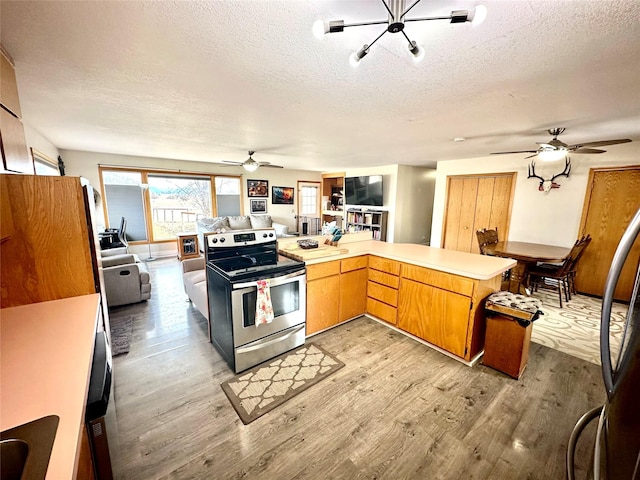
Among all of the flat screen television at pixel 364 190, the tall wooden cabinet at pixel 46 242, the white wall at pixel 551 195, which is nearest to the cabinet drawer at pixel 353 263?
the tall wooden cabinet at pixel 46 242

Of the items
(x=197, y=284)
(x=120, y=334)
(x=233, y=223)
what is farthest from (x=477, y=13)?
(x=233, y=223)

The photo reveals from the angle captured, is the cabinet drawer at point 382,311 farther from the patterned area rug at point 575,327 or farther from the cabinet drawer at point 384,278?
the patterned area rug at point 575,327

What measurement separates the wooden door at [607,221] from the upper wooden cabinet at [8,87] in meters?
6.38

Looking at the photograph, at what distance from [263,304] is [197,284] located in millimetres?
1203

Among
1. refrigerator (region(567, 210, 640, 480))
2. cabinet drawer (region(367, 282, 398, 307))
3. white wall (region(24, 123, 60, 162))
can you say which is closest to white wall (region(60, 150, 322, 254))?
white wall (region(24, 123, 60, 162))

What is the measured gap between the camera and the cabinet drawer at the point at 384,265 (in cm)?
280

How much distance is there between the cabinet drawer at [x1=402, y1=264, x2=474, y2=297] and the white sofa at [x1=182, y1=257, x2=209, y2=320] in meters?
2.08

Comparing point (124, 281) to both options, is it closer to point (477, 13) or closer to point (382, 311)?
point (382, 311)

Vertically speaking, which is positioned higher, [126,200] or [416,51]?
[416,51]

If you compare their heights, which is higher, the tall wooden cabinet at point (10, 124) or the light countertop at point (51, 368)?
the tall wooden cabinet at point (10, 124)

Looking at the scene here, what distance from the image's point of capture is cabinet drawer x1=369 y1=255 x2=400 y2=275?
280cm

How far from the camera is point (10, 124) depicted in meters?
1.51

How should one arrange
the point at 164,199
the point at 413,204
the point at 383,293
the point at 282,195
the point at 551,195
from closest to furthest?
1. the point at 383,293
2. the point at 551,195
3. the point at 164,199
4. the point at 413,204
5. the point at 282,195

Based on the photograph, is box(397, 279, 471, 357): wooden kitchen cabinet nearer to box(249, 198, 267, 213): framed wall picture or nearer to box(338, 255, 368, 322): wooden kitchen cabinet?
box(338, 255, 368, 322): wooden kitchen cabinet
